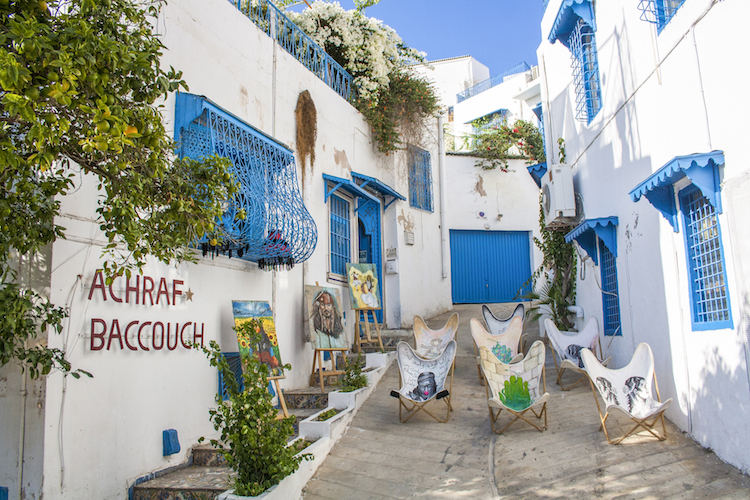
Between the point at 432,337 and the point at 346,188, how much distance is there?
123 inches

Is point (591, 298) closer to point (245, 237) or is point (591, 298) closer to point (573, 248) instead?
point (573, 248)

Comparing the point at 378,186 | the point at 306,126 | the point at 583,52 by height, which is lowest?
the point at 378,186

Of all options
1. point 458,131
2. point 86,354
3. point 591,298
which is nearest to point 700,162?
point 591,298

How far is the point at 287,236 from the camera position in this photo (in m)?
6.67

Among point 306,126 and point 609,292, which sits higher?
point 306,126

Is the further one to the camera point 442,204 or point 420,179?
point 442,204

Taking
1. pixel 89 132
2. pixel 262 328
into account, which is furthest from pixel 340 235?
pixel 89 132

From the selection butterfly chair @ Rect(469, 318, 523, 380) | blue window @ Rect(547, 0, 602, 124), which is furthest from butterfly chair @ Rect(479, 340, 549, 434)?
blue window @ Rect(547, 0, 602, 124)

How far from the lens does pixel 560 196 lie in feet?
27.1

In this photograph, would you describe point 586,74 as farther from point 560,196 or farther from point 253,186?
point 253,186

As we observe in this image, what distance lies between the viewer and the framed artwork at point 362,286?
8516 millimetres

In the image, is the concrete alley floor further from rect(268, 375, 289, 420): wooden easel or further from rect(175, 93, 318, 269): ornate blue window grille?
rect(175, 93, 318, 269): ornate blue window grille

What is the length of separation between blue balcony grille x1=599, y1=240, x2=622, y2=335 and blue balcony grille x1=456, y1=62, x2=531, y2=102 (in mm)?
13970

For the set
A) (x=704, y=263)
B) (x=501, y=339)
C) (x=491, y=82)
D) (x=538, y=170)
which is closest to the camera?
(x=704, y=263)
